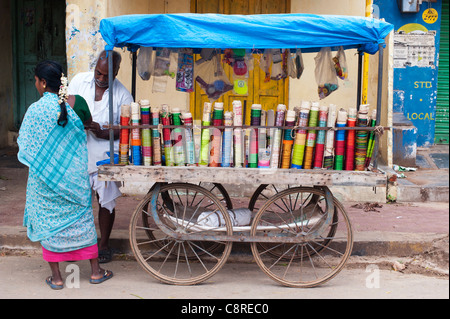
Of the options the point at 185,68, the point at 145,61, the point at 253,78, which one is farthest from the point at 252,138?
the point at 253,78

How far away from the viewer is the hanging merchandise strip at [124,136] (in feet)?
13.5

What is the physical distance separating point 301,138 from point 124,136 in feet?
4.29

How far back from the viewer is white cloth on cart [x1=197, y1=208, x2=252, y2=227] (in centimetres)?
Answer: 424

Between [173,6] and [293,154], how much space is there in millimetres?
4038

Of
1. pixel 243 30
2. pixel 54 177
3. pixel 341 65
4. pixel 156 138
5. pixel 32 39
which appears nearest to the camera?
pixel 243 30

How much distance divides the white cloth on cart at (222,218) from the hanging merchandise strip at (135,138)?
0.66m

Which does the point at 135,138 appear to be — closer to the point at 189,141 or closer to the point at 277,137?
the point at 189,141

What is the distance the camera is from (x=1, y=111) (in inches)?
336

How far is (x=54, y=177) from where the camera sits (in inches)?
154

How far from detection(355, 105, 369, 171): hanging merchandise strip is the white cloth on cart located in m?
0.98

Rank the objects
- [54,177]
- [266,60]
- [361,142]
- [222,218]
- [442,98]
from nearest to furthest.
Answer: [54,177]
[361,142]
[222,218]
[266,60]
[442,98]

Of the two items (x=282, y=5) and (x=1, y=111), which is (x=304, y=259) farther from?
(x=1, y=111)

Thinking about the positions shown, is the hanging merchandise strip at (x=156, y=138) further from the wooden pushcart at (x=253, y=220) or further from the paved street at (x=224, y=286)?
the paved street at (x=224, y=286)
